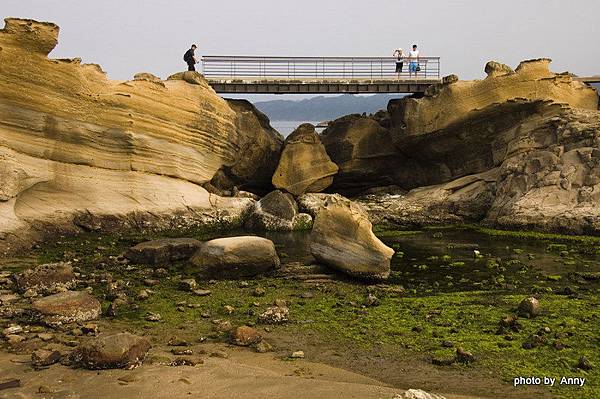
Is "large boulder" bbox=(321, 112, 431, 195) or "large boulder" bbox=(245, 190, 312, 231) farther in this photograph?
"large boulder" bbox=(321, 112, 431, 195)

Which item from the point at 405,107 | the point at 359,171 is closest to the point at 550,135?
the point at 405,107

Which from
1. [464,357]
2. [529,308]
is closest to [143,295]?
[464,357]

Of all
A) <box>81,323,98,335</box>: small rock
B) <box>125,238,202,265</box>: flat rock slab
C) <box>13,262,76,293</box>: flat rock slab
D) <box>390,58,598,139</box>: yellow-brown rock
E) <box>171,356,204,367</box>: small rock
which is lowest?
<box>171,356,204,367</box>: small rock

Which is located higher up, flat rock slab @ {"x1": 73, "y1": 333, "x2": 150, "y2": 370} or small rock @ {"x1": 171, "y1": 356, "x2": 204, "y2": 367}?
flat rock slab @ {"x1": 73, "y1": 333, "x2": 150, "y2": 370}

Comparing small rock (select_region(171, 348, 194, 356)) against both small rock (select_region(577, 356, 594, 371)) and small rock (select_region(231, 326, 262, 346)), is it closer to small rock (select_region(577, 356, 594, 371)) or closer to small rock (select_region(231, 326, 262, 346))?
small rock (select_region(231, 326, 262, 346))

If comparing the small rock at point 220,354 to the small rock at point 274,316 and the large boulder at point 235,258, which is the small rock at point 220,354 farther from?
the large boulder at point 235,258

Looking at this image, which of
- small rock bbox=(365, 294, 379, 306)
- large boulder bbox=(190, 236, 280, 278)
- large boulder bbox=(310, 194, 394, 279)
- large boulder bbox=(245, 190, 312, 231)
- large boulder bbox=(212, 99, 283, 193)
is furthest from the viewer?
large boulder bbox=(212, 99, 283, 193)

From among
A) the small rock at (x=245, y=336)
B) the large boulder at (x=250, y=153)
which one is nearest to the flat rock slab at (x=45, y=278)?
the small rock at (x=245, y=336)

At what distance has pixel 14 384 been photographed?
8.42m

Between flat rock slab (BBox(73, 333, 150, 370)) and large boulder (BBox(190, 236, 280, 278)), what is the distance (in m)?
7.41

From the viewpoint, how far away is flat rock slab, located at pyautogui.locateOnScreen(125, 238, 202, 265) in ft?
60.9

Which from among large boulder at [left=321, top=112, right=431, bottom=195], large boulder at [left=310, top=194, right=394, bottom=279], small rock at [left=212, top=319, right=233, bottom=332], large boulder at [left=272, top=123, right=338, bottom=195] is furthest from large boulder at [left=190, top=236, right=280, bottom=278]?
large boulder at [left=321, top=112, right=431, bottom=195]

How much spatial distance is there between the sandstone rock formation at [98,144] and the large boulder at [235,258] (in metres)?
8.02

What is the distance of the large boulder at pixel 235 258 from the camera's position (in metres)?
17.0
